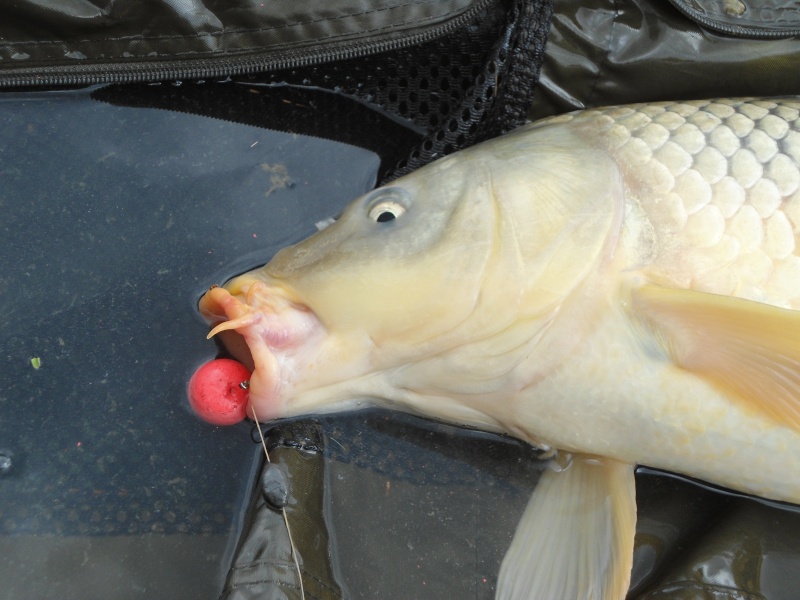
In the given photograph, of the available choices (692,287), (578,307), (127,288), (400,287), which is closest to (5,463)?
(127,288)

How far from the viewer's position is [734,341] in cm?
119

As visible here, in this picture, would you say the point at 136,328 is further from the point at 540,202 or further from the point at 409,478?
the point at 540,202

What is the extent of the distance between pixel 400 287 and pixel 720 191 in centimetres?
66

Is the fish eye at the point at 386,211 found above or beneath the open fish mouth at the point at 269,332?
above

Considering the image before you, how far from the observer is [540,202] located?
4.27 feet

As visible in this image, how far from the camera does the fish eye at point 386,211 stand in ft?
4.37

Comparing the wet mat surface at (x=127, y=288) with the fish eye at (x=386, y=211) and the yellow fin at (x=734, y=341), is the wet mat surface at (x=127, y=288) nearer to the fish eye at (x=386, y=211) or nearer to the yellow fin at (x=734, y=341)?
the fish eye at (x=386, y=211)

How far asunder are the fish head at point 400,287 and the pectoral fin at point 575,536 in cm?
37

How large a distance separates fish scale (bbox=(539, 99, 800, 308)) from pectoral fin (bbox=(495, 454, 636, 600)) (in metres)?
0.45

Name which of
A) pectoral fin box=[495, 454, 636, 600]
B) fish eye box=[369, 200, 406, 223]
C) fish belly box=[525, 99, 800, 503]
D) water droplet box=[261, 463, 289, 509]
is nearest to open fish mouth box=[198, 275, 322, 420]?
water droplet box=[261, 463, 289, 509]

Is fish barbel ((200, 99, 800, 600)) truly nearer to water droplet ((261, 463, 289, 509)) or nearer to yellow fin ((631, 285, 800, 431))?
yellow fin ((631, 285, 800, 431))

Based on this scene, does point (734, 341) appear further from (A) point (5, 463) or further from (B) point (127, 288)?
(A) point (5, 463)

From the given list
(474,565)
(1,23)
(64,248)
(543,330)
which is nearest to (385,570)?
(474,565)

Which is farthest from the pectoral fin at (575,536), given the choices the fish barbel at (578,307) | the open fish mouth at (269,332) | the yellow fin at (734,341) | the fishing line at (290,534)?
the open fish mouth at (269,332)
